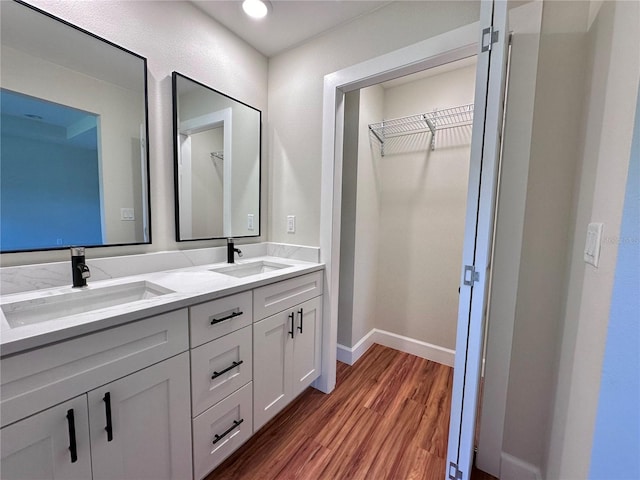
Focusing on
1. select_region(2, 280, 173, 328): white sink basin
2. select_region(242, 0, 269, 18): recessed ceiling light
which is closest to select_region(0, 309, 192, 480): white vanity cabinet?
select_region(2, 280, 173, 328): white sink basin

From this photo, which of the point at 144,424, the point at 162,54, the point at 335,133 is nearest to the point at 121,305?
the point at 144,424

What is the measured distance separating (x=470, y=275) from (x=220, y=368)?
1.10m

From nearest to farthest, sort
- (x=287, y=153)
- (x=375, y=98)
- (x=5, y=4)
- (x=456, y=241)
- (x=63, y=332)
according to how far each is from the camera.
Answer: (x=63, y=332) < (x=5, y=4) < (x=287, y=153) < (x=456, y=241) < (x=375, y=98)

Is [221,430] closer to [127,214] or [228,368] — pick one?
[228,368]

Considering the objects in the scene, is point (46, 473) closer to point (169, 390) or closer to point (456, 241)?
point (169, 390)

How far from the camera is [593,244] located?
2.53ft

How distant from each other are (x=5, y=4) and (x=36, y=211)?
769mm

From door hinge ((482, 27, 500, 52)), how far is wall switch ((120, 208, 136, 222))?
1.67m

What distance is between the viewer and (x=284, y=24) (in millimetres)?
1692

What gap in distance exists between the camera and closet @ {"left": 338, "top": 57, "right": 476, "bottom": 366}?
2133 mm

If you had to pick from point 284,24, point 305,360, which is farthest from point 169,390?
point 284,24

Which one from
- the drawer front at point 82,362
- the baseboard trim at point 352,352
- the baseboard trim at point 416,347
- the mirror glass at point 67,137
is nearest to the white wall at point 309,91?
the mirror glass at point 67,137

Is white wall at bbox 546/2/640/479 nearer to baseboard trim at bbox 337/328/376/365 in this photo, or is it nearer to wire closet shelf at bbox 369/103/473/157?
wire closet shelf at bbox 369/103/473/157

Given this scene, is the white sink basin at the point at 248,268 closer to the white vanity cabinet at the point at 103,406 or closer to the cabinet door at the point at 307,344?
the cabinet door at the point at 307,344
